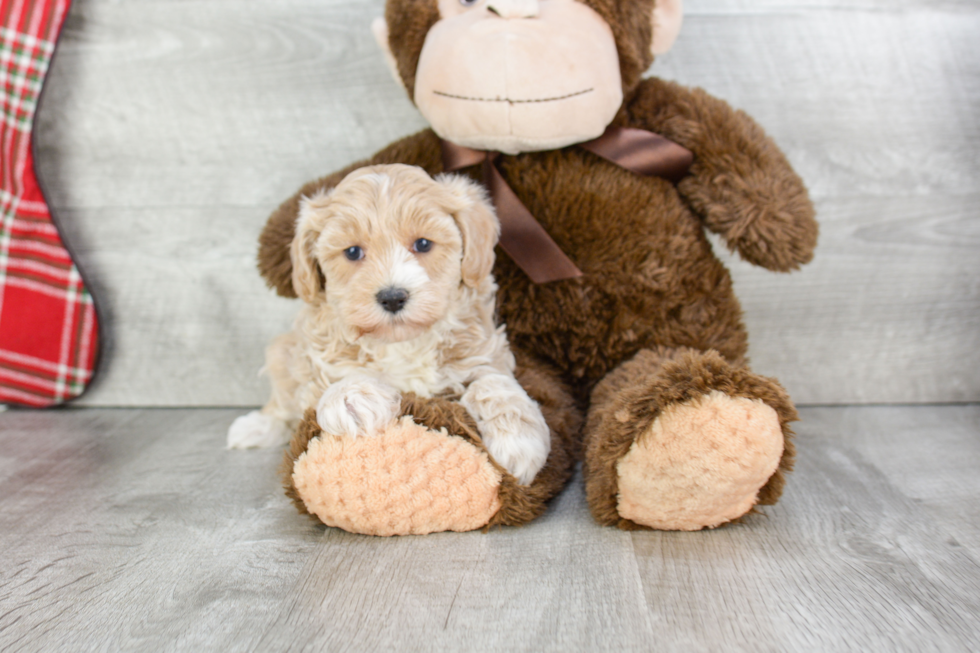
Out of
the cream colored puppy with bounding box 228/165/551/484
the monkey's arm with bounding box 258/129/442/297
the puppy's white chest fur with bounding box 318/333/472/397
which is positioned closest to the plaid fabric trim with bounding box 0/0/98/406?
the monkey's arm with bounding box 258/129/442/297

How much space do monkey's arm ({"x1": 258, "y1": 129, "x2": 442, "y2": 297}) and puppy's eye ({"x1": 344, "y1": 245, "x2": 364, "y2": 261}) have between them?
0.94ft

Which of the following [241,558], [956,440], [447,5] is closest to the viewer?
[241,558]

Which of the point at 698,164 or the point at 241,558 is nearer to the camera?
the point at 241,558

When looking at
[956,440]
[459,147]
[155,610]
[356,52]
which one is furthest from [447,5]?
[956,440]

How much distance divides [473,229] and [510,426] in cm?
33

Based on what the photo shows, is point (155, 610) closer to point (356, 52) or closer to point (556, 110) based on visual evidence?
point (556, 110)

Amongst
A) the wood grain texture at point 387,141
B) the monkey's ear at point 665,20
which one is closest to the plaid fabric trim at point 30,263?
the wood grain texture at point 387,141

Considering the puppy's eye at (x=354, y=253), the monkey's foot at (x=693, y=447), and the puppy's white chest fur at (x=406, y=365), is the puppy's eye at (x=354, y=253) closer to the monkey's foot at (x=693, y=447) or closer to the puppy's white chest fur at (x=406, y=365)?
the puppy's white chest fur at (x=406, y=365)

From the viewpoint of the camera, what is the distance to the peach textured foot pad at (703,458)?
104 cm

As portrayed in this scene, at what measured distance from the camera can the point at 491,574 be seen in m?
1.04

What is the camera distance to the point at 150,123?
187cm

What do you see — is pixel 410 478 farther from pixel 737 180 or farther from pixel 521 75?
pixel 737 180

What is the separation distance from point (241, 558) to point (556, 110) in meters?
0.88

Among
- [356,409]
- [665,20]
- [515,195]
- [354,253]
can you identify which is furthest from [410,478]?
[665,20]
